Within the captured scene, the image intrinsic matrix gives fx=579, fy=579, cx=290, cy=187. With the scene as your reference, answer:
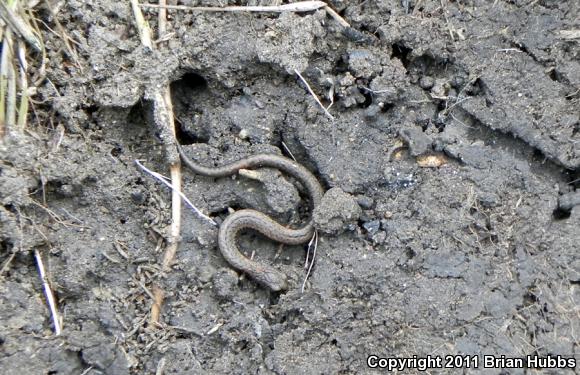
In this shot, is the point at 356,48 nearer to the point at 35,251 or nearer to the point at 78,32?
the point at 78,32

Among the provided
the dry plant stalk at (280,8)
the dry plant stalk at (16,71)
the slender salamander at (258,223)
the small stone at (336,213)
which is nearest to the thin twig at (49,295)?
the dry plant stalk at (16,71)

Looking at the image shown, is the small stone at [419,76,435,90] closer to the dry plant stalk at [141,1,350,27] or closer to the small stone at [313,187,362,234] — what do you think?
the dry plant stalk at [141,1,350,27]

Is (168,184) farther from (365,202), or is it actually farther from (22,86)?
(365,202)

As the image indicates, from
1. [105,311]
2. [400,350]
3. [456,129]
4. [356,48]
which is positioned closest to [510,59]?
[456,129]

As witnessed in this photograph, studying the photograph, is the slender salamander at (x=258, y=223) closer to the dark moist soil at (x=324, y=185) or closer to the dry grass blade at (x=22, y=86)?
the dark moist soil at (x=324, y=185)

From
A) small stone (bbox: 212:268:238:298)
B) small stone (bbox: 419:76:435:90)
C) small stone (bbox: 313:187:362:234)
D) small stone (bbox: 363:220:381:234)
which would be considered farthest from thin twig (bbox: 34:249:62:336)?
small stone (bbox: 419:76:435:90)
